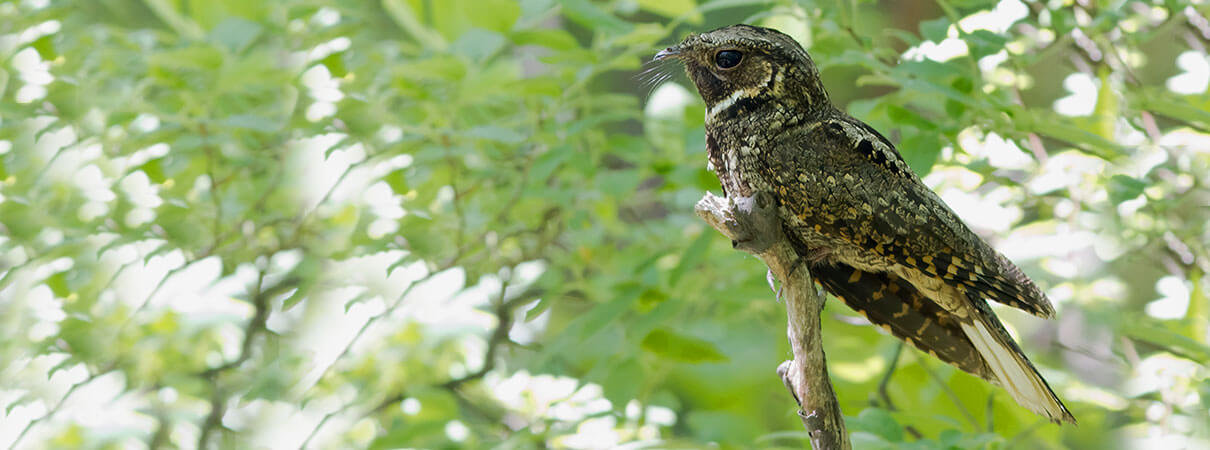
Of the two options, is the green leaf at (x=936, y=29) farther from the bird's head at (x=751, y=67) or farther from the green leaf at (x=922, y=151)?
the bird's head at (x=751, y=67)

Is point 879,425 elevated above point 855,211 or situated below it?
below

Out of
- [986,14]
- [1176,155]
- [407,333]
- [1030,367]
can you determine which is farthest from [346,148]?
[1176,155]

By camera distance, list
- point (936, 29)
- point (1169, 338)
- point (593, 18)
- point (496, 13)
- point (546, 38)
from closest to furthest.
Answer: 1. point (1169, 338)
2. point (936, 29)
3. point (593, 18)
4. point (546, 38)
5. point (496, 13)

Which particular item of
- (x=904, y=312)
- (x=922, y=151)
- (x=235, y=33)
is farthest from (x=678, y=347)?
(x=235, y=33)

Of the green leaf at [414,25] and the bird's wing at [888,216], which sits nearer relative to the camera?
the bird's wing at [888,216]

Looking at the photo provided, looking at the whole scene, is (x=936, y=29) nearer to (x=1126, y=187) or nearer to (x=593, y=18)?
(x=1126, y=187)

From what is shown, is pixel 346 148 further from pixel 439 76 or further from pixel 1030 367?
pixel 1030 367

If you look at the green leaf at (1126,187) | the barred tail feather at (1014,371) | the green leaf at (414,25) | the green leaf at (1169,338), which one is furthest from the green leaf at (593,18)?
the green leaf at (1169,338)

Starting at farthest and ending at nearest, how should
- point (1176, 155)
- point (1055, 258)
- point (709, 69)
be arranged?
1. point (1055, 258)
2. point (1176, 155)
3. point (709, 69)
